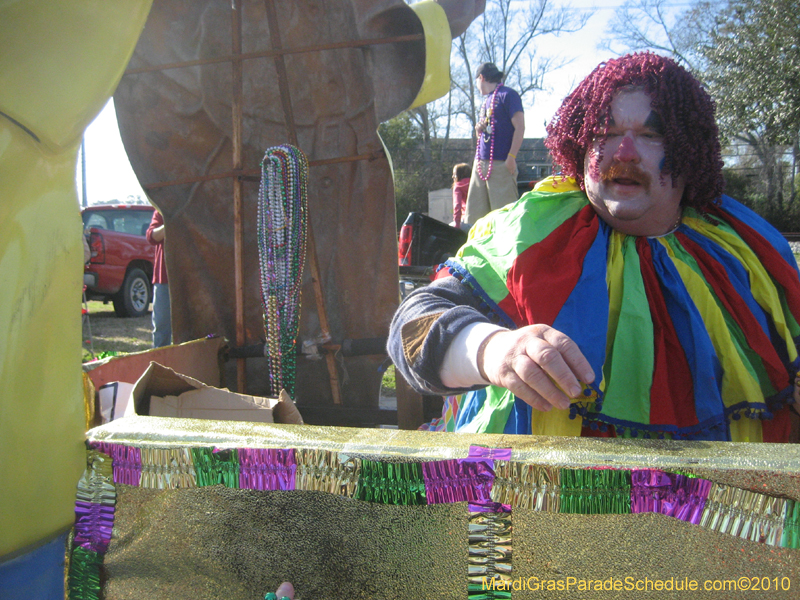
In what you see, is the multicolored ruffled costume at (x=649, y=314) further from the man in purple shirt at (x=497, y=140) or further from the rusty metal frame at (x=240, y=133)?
the man in purple shirt at (x=497, y=140)

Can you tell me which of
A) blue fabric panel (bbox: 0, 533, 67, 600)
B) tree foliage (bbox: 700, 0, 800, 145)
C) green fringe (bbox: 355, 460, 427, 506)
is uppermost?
tree foliage (bbox: 700, 0, 800, 145)

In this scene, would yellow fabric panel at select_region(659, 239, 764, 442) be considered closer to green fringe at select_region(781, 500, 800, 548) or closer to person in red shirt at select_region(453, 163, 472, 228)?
green fringe at select_region(781, 500, 800, 548)

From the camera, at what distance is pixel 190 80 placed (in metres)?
2.71

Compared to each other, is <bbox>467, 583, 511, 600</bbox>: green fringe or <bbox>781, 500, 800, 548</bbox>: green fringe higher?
<bbox>781, 500, 800, 548</bbox>: green fringe

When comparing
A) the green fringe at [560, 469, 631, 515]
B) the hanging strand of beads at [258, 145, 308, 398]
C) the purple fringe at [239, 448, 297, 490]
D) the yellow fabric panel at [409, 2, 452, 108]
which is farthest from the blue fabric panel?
the yellow fabric panel at [409, 2, 452, 108]

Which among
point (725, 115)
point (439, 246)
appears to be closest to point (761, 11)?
point (725, 115)

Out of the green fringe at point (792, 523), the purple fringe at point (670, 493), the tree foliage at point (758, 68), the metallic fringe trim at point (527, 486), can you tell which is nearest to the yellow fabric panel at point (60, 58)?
the metallic fringe trim at point (527, 486)

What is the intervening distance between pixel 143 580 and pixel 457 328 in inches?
24.7

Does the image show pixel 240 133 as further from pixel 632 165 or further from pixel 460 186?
pixel 460 186

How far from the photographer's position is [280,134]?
9.40 feet

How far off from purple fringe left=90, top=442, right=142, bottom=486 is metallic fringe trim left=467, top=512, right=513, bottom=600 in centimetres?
42

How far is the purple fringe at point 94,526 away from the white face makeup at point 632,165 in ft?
3.69

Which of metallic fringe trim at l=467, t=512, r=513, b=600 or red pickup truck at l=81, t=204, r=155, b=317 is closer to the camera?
metallic fringe trim at l=467, t=512, r=513, b=600

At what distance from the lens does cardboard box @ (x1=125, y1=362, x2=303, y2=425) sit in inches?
60.6
